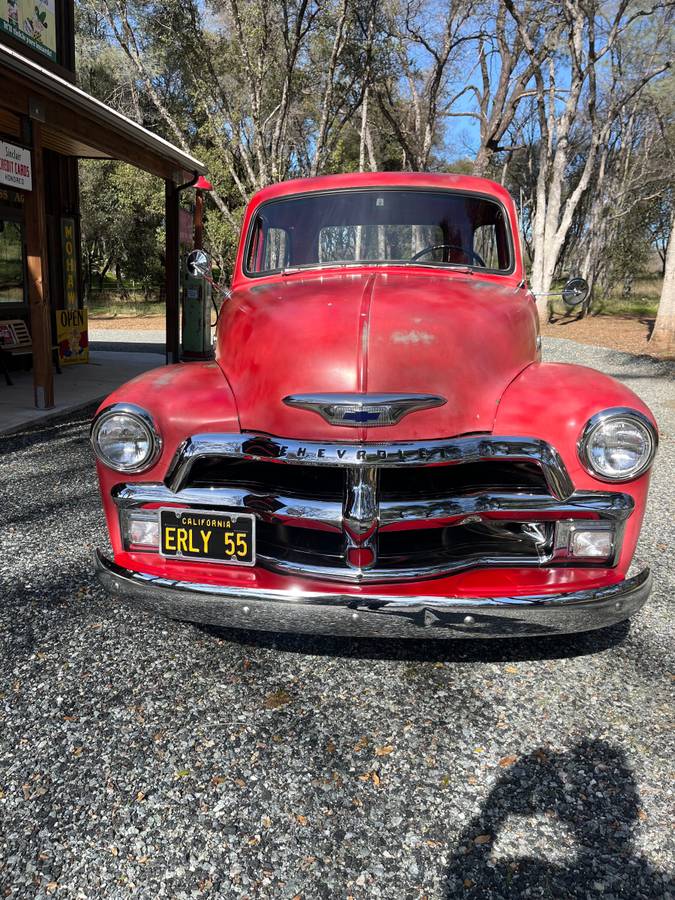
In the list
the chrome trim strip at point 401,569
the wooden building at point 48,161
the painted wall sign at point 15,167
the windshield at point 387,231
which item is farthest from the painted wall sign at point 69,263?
the chrome trim strip at point 401,569

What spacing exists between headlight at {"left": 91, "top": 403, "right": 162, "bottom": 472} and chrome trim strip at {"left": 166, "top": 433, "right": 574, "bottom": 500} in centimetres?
14

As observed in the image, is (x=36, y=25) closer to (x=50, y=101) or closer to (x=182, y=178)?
(x=182, y=178)

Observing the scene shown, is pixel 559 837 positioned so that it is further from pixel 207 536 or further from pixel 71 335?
pixel 71 335

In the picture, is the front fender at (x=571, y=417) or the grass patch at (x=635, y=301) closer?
the front fender at (x=571, y=417)

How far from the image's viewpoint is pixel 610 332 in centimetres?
1755

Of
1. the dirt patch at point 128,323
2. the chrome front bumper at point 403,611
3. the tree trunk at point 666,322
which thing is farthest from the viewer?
the dirt patch at point 128,323

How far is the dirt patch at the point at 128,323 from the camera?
18.4 meters

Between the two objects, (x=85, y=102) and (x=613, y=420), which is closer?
(x=613, y=420)

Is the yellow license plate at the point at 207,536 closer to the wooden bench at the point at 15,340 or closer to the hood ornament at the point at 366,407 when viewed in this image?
the hood ornament at the point at 366,407

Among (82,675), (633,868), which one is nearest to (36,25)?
(82,675)

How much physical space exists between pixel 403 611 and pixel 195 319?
9882 mm

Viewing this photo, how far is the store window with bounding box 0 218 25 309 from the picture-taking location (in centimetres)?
945

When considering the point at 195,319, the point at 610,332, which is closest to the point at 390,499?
the point at 195,319

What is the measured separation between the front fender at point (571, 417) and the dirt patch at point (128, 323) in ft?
56.3
